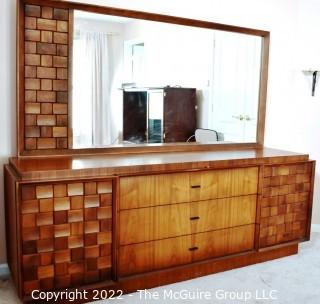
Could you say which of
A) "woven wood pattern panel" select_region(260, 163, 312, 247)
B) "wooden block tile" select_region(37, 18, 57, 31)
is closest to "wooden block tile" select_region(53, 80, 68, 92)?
"wooden block tile" select_region(37, 18, 57, 31)

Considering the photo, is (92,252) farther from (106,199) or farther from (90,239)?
(106,199)

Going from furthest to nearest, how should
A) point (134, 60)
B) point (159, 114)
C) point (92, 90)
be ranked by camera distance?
1. point (159, 114)
2. point (134, 60)
3. point (92, 90)

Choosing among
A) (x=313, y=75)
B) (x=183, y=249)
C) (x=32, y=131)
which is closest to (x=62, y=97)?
(x=32, y=131)

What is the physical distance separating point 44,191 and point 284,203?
1.74 m

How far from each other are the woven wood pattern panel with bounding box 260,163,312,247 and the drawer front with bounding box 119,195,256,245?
152 mm

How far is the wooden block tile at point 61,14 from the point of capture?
2.25m

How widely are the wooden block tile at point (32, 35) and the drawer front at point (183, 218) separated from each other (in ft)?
3.78

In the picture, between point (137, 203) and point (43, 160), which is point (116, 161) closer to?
point (137, 203)

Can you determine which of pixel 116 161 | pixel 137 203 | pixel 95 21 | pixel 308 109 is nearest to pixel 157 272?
pixel 137 203

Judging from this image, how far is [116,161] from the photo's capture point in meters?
2.22

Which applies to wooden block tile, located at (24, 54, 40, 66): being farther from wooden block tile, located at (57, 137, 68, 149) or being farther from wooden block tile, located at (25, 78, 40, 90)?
wooden block tile, located at (57, 137, 68, 149)

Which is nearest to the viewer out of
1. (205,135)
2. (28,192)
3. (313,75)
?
(28,192)

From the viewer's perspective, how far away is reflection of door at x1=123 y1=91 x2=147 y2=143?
8.56ft

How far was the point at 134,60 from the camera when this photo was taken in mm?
2555
